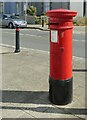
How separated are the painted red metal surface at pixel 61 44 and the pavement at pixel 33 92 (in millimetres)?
568

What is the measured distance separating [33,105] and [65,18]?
1639 mm

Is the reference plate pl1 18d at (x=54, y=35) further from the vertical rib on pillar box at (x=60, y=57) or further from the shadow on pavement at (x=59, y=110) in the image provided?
the shadow on pavement at (x=59, y=110)

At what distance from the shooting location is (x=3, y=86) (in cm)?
583

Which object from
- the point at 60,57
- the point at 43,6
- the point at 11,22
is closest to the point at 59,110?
the point at 60,57

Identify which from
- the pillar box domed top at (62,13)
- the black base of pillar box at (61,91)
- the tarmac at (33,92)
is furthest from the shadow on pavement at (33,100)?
the pillar box domed top at (62,13)

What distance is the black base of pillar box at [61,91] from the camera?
4816 mm

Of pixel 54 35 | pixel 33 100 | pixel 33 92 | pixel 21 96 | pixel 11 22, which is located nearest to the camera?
pixel 54 35

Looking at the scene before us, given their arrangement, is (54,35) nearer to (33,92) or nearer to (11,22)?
(33,92)

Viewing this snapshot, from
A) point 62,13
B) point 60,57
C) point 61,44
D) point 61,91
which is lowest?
point 61,91

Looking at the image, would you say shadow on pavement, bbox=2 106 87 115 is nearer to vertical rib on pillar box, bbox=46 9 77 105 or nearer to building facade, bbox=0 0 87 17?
vertical rib on pillar box, bbox=46 9 77 105

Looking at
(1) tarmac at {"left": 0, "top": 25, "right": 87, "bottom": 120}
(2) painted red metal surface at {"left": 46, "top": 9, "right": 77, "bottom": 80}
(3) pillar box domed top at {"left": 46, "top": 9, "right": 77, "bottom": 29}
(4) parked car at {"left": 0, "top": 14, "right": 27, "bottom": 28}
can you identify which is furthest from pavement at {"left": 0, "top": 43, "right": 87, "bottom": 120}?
(4) parked car at {"left": 0, "top": 14, "right": 27, "bottom": 28}

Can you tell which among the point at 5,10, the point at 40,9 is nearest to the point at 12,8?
the point at 5,10

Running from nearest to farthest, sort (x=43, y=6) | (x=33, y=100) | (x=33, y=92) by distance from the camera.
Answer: (x=33, y=100) < (x=33, y=92) < (x=43, y=6)

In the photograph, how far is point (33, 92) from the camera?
18.0 feet
